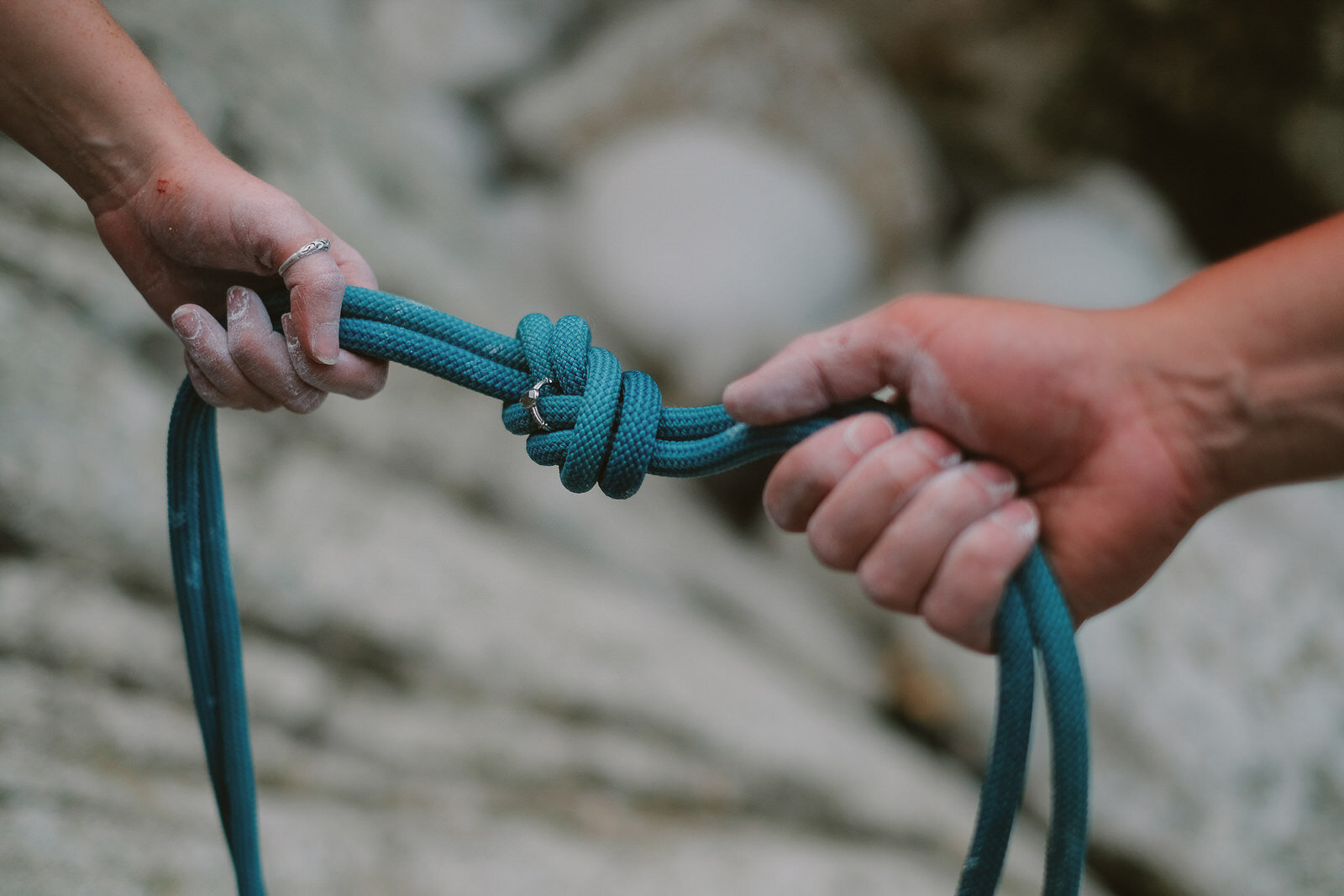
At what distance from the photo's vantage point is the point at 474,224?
66.6 inches

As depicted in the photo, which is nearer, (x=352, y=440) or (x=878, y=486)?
(x=878, y=486)

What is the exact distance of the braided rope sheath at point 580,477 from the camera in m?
0.51

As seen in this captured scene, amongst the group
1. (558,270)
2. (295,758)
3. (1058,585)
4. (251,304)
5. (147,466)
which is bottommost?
(1058,585)

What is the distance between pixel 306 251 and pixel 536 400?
0.19m

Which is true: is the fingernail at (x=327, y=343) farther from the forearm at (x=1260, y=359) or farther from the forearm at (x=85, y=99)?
the forearm at (x=1260, y=359)

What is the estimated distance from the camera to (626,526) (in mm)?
1281

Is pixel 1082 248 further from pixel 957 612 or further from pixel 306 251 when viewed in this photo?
pixel 306 251

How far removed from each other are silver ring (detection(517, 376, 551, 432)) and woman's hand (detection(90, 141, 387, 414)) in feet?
0.40

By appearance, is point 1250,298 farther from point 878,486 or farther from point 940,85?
point 940,85

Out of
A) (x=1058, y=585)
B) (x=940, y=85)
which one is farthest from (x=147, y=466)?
(x=940, y=85)

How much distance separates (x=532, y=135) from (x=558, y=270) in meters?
0.42

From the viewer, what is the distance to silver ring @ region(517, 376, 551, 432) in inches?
21.0

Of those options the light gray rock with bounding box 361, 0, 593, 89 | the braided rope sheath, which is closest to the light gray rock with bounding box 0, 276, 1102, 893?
the braided rope sheath

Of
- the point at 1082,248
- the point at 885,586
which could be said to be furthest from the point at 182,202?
the point at 1082,248
